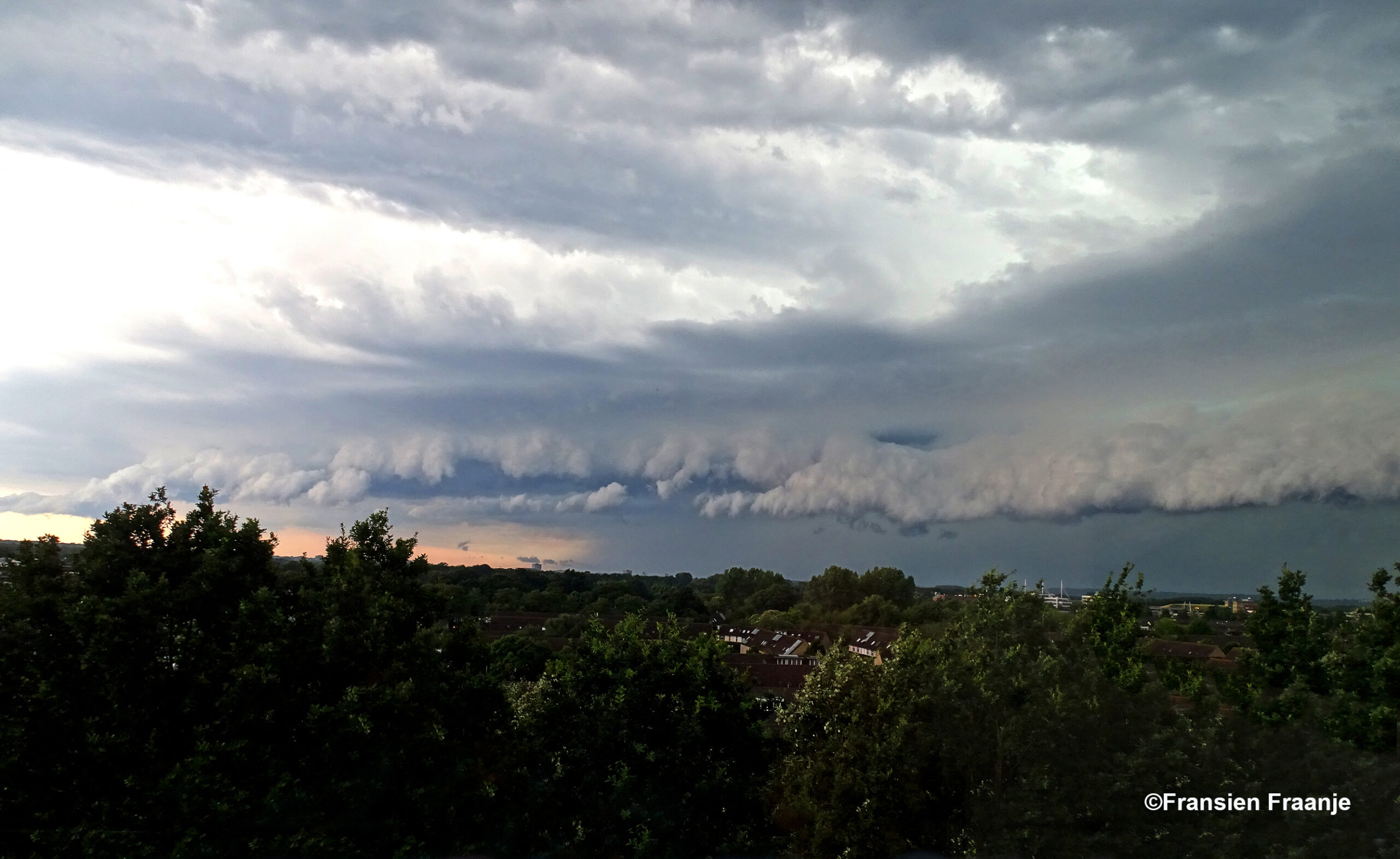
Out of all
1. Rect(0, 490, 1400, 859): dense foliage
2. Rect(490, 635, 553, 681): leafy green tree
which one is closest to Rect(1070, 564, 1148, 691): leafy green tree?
Rect(0, 490, 1400, 859): dense foliage

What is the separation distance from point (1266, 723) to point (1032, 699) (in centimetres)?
408

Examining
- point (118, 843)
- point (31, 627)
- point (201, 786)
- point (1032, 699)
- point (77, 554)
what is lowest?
point (118, 843)

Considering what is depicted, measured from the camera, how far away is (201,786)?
9891mm

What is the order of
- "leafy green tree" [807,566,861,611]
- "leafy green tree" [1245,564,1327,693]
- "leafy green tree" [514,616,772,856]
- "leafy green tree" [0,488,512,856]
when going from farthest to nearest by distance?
1. "leafy green tree" [807,566,861,611]
2. "leafy green tree" [1245,564,1327,693]
3. "leafy green tree" [514,616,772,856]
4. "leafy green tree" [0,488,512,856]

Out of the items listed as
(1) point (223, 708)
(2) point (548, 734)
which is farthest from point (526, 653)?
(1) point (223, 708)

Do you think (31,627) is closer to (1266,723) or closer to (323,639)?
(323,639)

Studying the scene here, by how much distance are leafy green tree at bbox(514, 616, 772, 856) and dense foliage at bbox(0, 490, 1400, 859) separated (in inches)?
1.4

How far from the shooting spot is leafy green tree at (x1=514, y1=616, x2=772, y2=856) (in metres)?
11.0

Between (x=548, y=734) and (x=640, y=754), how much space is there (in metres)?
1.33

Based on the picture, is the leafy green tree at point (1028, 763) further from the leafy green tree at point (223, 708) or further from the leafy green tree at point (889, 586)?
the leafy green tree at point (889, 586)

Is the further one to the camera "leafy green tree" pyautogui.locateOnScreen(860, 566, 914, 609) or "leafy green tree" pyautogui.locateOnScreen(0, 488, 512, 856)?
"leafy green tree" pyautogui.locateOnScreen(860, 566, 914, 609)

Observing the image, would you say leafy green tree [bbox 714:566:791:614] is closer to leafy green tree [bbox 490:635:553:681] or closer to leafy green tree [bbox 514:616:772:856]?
leafy green tree [bbox 490:635:553:681]

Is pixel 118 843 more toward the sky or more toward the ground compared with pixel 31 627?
more toward the ground

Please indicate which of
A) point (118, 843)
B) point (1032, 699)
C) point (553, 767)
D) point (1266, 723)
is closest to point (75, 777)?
point (118, 843)
